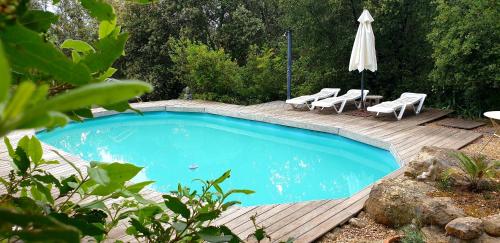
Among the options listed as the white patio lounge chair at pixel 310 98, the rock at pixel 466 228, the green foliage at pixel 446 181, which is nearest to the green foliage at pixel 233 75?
the white patio lounge chair at pixel 310 98

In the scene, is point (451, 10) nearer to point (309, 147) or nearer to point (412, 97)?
point (412, 97)

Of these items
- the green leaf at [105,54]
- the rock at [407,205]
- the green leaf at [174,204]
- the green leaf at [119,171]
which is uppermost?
the green leaf at [105,54]

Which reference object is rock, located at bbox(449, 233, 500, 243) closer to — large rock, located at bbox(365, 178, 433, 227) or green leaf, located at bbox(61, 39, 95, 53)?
large rock, located at bbox(365, 178, 433, 227)

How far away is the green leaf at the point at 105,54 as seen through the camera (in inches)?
19.3

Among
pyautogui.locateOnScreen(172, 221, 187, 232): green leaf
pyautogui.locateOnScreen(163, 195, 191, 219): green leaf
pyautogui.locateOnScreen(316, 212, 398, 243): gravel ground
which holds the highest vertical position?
pyautogui.locateOnScreen(163, 195, 191, 219): green leaf

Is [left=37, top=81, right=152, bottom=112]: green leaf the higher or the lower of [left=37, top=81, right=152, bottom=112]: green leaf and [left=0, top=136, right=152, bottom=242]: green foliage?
the higher

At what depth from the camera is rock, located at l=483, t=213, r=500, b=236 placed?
3.01m

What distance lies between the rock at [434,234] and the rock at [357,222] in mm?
590

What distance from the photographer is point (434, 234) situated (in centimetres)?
341

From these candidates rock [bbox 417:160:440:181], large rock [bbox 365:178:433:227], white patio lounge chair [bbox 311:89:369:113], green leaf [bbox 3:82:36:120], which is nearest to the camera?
green leaf [bbox 3:82:36:120]

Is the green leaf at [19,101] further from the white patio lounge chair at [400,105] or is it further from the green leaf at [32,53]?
the white patio lounge chair at [400,105]

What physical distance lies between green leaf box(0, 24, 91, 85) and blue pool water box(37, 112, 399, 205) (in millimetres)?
5853

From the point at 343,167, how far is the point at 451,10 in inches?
154

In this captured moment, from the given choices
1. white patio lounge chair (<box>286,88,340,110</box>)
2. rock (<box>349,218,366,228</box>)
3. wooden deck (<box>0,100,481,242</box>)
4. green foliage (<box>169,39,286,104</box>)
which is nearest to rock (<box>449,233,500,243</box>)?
rock (<box>349,218,366,228</box>)
